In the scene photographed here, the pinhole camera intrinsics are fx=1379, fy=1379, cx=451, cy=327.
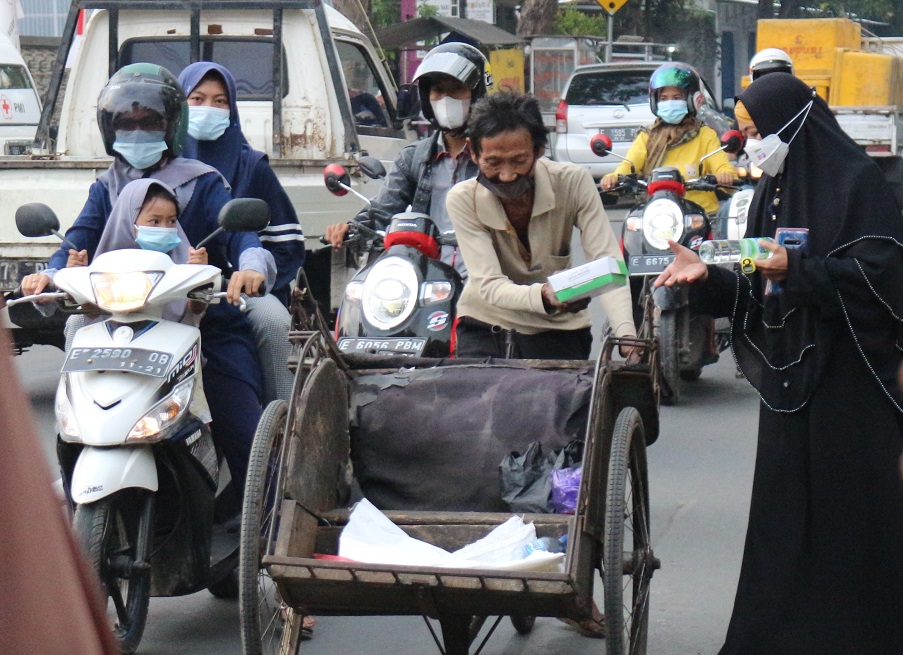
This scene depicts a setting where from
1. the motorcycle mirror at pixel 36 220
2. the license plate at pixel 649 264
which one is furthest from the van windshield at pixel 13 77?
the motorcycle mirror at pixel 36 220

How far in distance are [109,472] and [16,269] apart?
13.7 ft

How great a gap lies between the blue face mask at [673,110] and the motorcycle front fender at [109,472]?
5.14 metres

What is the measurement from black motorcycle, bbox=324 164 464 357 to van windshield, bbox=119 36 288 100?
3966 mm

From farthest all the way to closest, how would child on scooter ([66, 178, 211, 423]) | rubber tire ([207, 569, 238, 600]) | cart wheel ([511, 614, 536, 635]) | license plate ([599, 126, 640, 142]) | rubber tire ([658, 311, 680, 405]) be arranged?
license plate ([599, 126, 640, 142]) < rubber tire ([658, 311, 680, 405]) < rubber tire ([207, 569, 238, 600]) < cart wheel ([511, 614, 536, 635]) < child on scooter ([66, 178, 211, 423])

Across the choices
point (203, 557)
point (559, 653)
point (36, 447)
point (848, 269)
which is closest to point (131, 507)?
point (203, 557)

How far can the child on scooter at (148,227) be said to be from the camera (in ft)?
14.0

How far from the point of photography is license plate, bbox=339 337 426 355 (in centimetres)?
516

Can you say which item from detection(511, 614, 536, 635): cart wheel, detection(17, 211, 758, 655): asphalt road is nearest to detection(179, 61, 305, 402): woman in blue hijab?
detection(17, 211, 758, 655): asphalt road

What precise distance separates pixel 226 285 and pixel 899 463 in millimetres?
2170

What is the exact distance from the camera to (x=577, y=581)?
128 inches

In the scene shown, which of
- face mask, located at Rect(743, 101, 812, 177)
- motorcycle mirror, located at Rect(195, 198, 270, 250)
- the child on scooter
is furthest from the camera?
the child on scooter

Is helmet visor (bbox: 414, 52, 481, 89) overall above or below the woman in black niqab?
above

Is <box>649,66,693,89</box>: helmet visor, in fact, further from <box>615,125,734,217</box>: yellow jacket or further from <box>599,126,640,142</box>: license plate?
<box>599,126,640,142</box>: license plate

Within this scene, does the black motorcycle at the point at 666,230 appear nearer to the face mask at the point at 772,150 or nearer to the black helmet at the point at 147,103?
the black helmet at the point at 147,103
